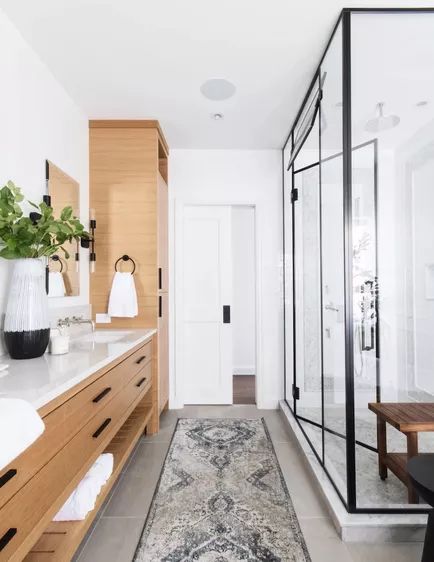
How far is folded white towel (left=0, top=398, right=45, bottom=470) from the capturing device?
2.68 feet

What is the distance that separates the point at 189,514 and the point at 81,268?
1849mm

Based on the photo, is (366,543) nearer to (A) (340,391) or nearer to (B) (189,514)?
(A) (340,391)

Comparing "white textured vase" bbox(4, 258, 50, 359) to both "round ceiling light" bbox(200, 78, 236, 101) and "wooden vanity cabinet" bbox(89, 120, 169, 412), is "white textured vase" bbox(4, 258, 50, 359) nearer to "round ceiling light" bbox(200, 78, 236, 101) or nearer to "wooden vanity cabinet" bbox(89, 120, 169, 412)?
"wooden vanity cabinet" bbox(89, 120, 169, 412)

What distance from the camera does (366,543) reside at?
156 centimetres

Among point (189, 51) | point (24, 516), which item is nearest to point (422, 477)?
point (24, 516)

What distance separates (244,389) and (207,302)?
128 centimetres

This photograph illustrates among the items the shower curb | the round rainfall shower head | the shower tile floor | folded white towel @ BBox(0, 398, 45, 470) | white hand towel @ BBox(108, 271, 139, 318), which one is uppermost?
the round rainfall shower head

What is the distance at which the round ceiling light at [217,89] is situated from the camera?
7.46ft

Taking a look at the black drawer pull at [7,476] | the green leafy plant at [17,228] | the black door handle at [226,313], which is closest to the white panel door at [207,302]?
the black door handle at [226,313]

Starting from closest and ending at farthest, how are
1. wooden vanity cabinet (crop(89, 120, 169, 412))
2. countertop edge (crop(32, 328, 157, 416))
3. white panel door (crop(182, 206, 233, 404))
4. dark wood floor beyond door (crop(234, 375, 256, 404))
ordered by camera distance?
countertop edge (crop(32, 328, 157, 416)), wooden vanity cabinet (crop(89, 120, 169, 412)), white panel door (crop(182, 206, 233, 404)), dark wood floor beyond door (crop(234, 375, 256, 404))

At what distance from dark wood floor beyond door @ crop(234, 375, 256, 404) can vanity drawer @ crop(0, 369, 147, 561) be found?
2.14 meters

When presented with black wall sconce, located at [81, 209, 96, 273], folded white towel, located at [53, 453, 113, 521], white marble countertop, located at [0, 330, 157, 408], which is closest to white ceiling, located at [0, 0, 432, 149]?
black wall sconce, located at [81, 209, 96, 273]

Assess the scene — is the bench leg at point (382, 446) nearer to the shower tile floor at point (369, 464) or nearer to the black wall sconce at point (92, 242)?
the shower tile floor at point (369, 464)

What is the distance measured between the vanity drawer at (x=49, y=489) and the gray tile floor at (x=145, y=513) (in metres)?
0.47
